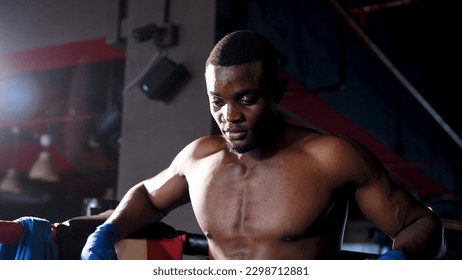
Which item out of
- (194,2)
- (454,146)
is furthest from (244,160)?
(454,146)

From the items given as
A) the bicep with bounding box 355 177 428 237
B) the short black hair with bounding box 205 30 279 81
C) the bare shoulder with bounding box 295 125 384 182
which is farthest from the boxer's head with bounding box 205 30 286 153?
the bicep with bounding box 355 177 428 237

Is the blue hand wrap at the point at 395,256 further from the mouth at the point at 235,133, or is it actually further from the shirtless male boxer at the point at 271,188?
the mouth at the point at 235,133

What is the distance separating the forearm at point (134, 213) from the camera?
3.29 feet

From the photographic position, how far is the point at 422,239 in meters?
0.87

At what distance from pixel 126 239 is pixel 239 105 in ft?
1.07

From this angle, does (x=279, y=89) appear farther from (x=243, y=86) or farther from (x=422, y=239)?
(x=422, y=239)

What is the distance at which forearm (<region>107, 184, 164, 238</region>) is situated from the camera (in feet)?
3.29

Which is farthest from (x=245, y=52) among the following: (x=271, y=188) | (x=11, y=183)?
(x=11, y=183)

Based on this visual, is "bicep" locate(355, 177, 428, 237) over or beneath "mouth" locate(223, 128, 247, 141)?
beneath

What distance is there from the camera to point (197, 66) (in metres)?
1.53

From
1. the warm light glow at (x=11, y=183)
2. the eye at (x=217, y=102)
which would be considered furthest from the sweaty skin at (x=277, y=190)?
the warm light glow at (x=11, y=183)

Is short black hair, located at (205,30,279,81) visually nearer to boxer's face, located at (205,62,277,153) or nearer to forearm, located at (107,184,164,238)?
boxer's face, located at (205,62,277,153)
